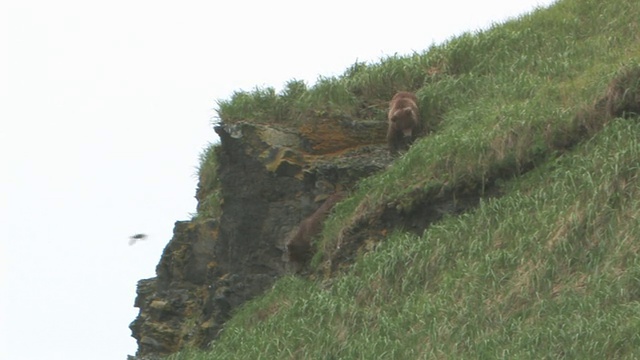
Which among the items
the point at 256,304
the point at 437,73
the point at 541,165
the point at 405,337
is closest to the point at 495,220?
the point at 541,165

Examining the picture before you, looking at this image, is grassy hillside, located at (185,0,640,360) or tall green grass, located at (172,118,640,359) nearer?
tall green grass, located at (172,118,640,359)

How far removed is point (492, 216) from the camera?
1552 cm

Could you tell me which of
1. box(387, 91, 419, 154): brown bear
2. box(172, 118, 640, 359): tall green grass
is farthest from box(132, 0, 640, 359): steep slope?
box(387, 91, 419, 154): brown bear

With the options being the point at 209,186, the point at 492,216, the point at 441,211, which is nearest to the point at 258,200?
the point at 209,186

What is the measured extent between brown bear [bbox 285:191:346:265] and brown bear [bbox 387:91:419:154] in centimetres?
114

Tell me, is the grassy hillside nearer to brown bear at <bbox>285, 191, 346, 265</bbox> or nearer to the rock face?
brown bear at <bbox>285, 191, 346, 265</bbox>

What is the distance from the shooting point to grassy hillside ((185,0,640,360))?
1338 centimetres

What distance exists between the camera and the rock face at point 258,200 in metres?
18.2

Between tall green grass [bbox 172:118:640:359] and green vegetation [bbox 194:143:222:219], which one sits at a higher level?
green vegetation [bbox 194:143:222:219]

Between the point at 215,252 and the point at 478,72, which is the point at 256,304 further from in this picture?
the point at 478,72

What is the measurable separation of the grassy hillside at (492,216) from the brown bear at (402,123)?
14.7 inches

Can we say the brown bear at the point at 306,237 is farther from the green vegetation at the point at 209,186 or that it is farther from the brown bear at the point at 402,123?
the green vegetation at the point at 209,186

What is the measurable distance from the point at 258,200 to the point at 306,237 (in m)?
1.59

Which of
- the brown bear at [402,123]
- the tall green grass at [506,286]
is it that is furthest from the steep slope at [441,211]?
the brown bear at [402,123]
